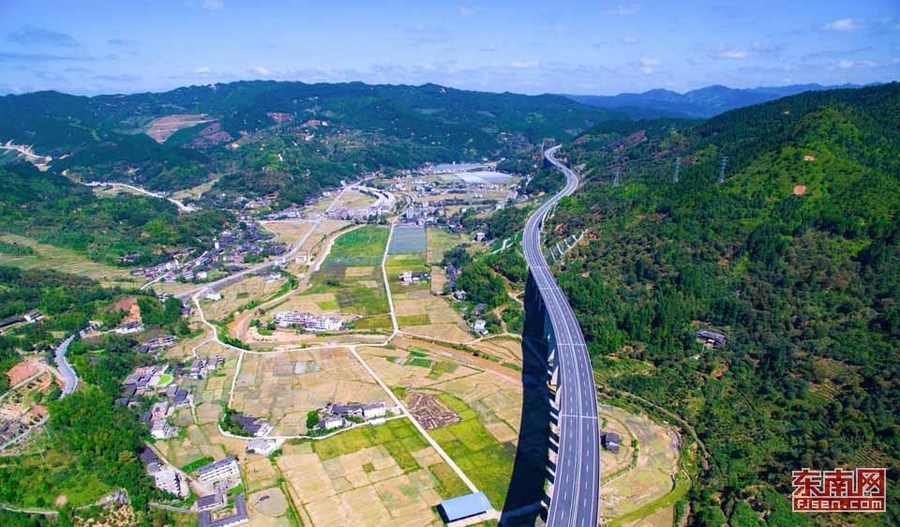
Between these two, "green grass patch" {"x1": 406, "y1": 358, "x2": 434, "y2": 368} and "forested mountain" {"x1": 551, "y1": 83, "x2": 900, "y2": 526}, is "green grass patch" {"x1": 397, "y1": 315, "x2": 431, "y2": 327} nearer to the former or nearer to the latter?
"green grass patch" {"x1": 406, "y1": 358, "x2": 434, "y2": 368}

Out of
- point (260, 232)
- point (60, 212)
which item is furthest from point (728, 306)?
point (60, 212)

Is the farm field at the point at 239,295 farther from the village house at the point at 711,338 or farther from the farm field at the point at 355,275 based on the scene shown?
the village house at the point at 711,338

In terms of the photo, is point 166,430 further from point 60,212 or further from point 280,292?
point 60,212

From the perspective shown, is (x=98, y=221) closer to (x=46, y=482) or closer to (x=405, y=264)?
(x=405, y=264)

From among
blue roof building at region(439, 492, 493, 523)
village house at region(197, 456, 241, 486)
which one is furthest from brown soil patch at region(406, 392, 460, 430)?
village house at region(197, 456, 241, 486)

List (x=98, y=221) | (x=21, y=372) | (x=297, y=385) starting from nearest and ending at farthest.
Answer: (x=297, y=385)
(x=21, y=372)
(x=98, y=221)

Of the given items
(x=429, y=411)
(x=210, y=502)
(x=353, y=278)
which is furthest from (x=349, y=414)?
(x=353, y=278)

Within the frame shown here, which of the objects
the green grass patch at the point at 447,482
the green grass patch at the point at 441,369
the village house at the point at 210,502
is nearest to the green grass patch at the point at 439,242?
the green grass patch at the point at 441,369
